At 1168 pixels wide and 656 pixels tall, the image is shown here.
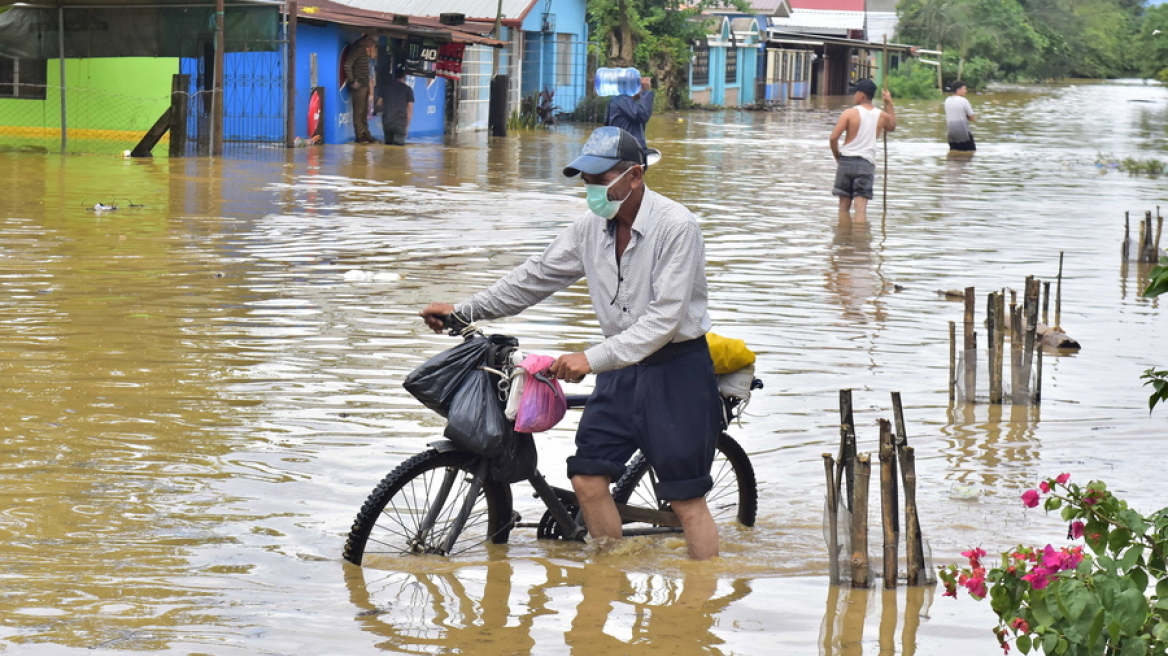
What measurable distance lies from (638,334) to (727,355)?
2.02 feet

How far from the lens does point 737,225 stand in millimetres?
15516

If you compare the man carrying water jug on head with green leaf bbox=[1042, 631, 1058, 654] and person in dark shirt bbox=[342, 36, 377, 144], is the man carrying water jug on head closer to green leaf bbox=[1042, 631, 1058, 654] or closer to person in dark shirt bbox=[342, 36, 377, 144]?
person in dark shirt bbox=[342, 36, 377, 144]

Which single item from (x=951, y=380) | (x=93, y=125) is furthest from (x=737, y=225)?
(x=93, y=125)

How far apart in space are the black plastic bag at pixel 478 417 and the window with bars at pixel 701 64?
4337cm

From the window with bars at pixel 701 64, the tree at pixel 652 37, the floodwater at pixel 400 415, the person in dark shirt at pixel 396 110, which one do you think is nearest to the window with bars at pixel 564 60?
the tree at pixel 652 37

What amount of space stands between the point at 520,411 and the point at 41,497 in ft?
6.71

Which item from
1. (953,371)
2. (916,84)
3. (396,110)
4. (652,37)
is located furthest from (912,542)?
(916,84)

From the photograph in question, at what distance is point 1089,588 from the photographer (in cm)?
302

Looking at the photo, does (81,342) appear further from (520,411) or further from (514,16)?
(514,16)

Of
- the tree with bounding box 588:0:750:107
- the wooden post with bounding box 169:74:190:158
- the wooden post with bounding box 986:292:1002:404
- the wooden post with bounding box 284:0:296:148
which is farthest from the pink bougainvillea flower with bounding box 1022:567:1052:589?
the tree with bounding box 588:0:750:107

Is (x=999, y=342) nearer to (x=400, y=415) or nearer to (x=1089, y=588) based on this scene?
(x=400, y=415)

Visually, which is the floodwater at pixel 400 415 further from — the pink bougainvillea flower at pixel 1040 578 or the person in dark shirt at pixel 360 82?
the person in dark shirt at pixel 360 82

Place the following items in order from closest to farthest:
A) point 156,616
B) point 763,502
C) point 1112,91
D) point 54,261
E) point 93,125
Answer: point 156,616 → point 763,502 → point 54,261 → point 93,125 → point 1112,91

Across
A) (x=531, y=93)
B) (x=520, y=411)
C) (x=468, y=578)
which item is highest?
(x=531, y=93)
